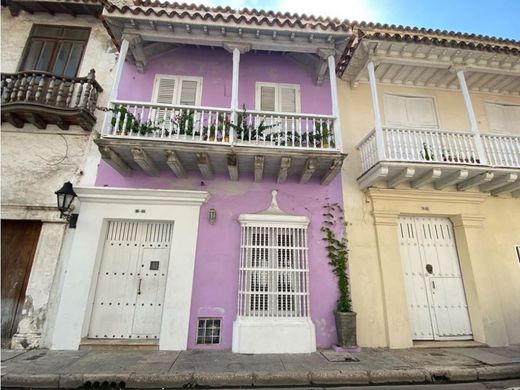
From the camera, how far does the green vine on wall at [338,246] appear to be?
5.90m

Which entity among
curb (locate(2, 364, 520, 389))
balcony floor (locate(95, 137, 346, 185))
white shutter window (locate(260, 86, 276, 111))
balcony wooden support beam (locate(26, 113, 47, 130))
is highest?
white shutter window (locate(260, 86, 276, 111))

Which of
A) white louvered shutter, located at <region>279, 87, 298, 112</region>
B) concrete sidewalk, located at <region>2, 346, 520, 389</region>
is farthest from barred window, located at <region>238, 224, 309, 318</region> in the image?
white louvered shutter, located at <region>279, 87, 298, 112</region>

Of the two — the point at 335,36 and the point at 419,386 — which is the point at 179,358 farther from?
the point at 335,36

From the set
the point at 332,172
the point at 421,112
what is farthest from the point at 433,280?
the point at 421,112

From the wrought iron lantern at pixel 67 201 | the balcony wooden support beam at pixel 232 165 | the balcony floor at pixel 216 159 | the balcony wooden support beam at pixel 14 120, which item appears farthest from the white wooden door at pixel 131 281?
the balcony wooden support beam at pixel 14 120

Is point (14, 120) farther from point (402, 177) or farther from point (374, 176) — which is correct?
point (402, 177)

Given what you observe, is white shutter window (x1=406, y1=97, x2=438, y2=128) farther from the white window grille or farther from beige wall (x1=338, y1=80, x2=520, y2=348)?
the white window grille

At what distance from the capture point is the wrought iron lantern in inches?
232

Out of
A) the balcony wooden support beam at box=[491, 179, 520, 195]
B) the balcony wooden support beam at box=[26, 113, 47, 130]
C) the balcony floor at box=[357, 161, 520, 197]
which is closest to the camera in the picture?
the balcony floor at box=[357, 161, 520, 197]

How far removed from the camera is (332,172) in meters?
6.20

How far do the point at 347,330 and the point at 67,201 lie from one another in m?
6.78

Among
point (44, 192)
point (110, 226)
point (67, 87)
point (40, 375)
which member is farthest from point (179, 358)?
point (67, 87)

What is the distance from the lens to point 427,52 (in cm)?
676

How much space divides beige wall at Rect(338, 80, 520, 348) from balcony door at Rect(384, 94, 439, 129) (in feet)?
1.07
